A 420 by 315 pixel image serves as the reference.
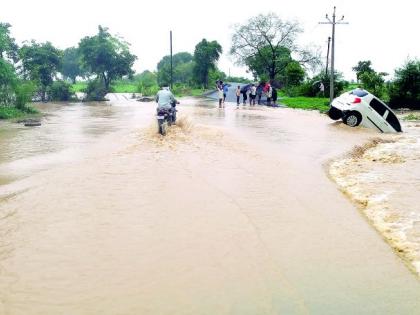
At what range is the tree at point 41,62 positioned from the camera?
138 feet

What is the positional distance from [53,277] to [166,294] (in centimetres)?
117

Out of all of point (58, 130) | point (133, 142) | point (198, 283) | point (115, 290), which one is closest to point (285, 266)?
point (198, 283)

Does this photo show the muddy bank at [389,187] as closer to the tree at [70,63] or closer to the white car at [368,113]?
the white car at [368,113]

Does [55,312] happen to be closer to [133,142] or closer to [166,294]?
[166,294]

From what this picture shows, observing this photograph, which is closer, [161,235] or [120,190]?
[161,235]

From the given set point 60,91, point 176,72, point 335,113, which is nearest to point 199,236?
point 335,113

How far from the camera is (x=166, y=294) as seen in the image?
12.7 ft

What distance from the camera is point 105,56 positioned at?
50.8 meters

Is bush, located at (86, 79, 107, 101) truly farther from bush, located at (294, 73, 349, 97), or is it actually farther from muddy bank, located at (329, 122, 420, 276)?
muddy bank, located at (329, 122, 420, 276)

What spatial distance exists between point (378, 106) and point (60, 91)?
119 ft

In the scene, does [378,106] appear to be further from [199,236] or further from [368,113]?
[199,236]

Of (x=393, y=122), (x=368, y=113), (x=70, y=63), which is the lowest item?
(x=393, y=122)

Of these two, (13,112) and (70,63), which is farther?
(70,63)

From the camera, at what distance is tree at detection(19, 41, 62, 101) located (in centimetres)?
4219
